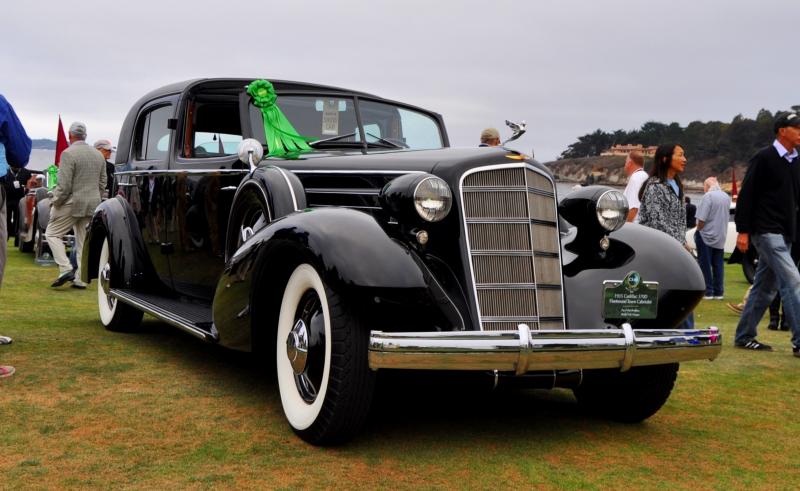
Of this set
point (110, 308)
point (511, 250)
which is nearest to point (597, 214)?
point (511, 250)

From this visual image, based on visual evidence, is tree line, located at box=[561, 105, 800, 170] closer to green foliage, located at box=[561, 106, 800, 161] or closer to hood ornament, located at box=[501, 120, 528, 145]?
green foliage, located at box=[561, 106, 800, 161]

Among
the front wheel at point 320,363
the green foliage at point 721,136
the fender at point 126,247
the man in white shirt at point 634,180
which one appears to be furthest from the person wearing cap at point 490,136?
the green foliage at point 721,136


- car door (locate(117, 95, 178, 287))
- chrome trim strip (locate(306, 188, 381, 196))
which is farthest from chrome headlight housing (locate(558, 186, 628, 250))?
car door (locate(117, 95, 178, 287))

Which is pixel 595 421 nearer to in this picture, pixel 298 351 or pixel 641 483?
pixel 641 483

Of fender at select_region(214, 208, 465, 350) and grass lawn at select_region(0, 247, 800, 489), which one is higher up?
fender at select_region(214, 208, 465, 350)

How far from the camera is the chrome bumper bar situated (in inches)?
121

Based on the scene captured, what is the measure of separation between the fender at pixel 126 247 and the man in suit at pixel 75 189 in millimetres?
2771

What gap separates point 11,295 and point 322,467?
6400 mm

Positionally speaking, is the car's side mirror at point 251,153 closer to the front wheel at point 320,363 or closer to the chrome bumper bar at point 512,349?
the front wheel at point 320,363

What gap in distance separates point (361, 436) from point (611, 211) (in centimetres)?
167

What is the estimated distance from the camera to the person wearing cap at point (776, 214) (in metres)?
6.07

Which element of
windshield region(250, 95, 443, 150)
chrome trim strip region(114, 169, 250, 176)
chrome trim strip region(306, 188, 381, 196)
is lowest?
chrome trim strip region(306, 188, 381, 196)

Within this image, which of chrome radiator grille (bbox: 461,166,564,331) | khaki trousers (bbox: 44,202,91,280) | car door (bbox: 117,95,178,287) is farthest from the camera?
khaki trousers (bbox: 44,202,91,280)

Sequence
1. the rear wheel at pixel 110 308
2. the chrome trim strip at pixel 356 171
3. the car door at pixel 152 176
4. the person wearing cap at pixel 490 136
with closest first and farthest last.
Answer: the chrome trim strip at pixel 356 171
the car door at pixel 152 176
the rear wheel at pixel 110 308
the person wearing cap at pixel 490 136
